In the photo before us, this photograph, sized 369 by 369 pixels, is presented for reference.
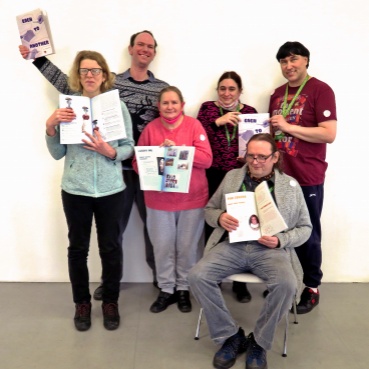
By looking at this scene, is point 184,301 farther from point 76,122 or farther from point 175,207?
point 76,122

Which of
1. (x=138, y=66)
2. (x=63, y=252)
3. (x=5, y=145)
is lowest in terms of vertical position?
(x=63, y=252)

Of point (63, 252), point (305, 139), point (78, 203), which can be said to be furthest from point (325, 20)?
point (63, 252)

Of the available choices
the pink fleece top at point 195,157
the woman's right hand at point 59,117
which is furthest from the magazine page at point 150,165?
the woman's right hand at point 59,117

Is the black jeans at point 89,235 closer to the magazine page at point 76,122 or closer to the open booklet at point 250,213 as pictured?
the magazine page at point 76,122

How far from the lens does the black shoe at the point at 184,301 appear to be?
266 centimetres

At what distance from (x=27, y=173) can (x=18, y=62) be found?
845 millimetres

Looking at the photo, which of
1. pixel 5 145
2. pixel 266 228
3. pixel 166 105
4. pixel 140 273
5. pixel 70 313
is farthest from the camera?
pixel 140 273

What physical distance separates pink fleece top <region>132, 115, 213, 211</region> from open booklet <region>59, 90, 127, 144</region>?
0.31 metres

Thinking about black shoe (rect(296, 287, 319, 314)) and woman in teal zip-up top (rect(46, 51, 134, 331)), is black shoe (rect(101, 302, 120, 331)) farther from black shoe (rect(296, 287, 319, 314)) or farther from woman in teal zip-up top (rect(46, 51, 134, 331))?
black shoe (rect(296, 287, 319, 314))

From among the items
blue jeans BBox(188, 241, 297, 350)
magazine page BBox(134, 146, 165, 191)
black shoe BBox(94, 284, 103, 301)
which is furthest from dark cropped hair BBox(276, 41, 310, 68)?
black shoe BBox(94, 284, 103, 301)

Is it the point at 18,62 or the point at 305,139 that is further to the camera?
the point at 18,62

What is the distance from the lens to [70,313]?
2646mm

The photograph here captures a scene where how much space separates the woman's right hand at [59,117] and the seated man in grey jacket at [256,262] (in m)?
1.01

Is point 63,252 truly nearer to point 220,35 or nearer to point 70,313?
point 70,313
